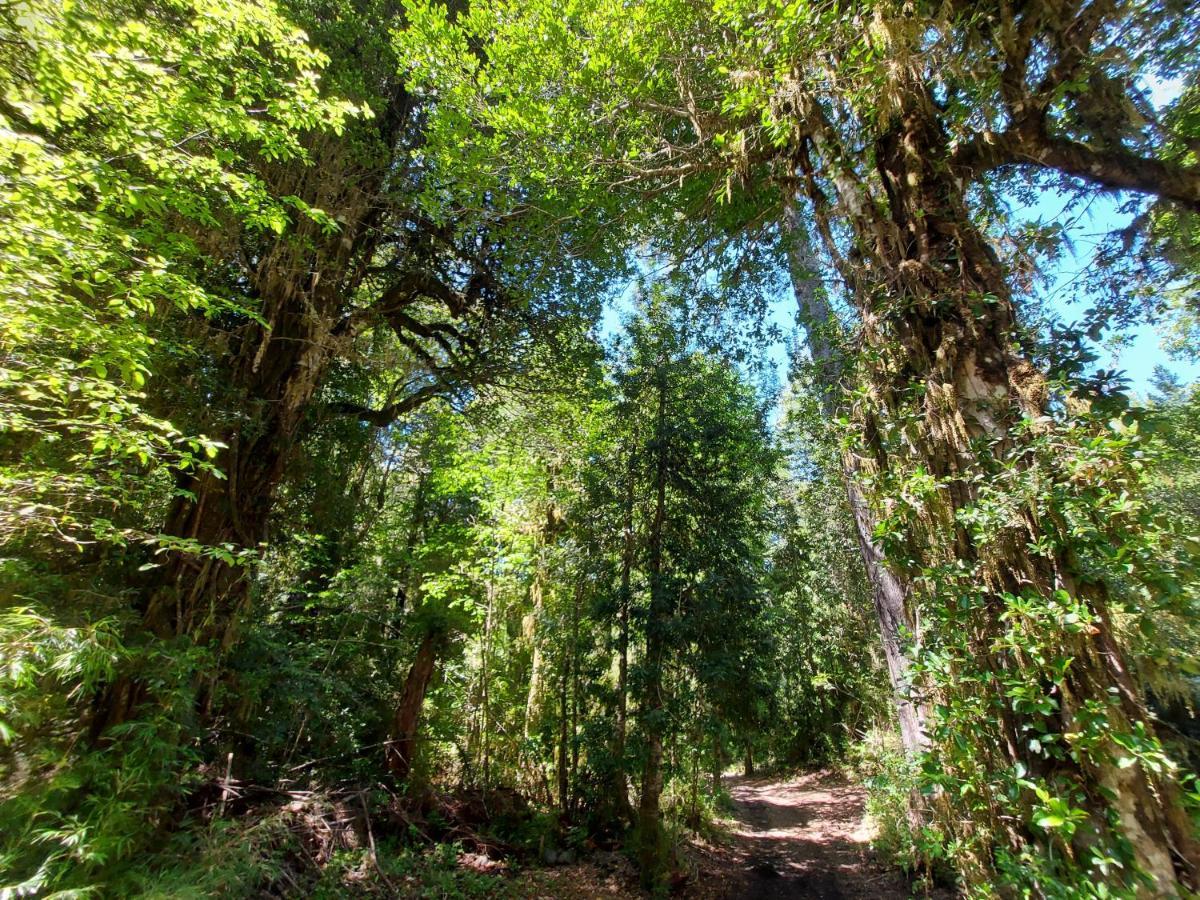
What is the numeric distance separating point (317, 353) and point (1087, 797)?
6994 millimetres

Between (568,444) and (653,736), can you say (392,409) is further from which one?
(653,736)

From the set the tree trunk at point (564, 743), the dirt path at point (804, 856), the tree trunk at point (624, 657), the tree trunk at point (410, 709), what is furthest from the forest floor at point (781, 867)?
the tree trunk at point (410, 709)

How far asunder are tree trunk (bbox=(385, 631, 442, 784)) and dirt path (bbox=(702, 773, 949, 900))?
4239 mm

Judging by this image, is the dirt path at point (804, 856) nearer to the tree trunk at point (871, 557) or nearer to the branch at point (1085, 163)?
the tree trunk at point (871, 557)

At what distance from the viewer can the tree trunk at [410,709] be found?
6711mm

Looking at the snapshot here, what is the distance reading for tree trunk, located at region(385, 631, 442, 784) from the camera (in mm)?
6711

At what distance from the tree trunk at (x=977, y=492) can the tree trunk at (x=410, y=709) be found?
267 inches

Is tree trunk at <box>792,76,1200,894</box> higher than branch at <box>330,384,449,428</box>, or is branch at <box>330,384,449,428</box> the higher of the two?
branch at <box>330,384,449,428</box>

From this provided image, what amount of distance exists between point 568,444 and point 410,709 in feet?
15.2

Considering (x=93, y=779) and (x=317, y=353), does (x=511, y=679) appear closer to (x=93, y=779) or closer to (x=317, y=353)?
(x=93, y=779)

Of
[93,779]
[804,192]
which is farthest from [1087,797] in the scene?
[93,779]

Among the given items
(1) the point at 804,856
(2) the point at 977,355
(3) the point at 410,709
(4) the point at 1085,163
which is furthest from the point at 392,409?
(1) the point at 804,856

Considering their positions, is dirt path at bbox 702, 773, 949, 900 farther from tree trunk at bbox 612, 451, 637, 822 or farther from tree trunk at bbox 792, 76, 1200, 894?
tree trunk at bbox 792, 76, 1200, 894

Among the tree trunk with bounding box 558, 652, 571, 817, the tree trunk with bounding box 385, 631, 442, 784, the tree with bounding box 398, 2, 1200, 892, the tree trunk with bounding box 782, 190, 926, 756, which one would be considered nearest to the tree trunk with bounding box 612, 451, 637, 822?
the tree trunk with bounding box 558, 652, 571, 817
